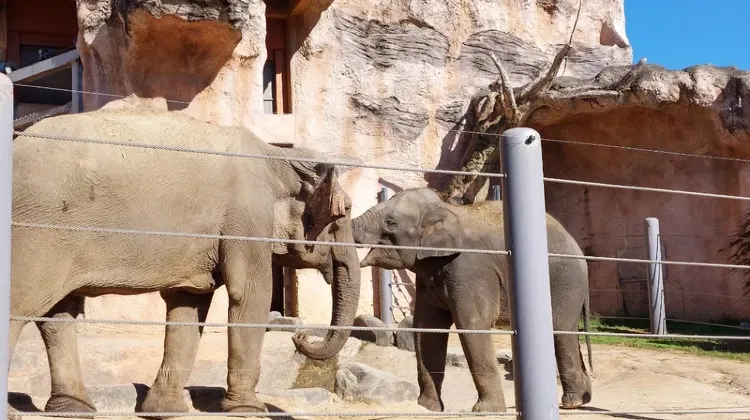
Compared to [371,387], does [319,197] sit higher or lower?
higher

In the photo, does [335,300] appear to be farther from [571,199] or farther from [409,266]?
[571,199]

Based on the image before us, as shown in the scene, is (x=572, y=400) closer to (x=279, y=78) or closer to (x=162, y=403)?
(x=162, y=403)

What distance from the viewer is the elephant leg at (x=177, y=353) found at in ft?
18.6

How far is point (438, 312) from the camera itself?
7301 millimetres

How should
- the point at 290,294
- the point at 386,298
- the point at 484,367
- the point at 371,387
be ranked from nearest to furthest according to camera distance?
the point at 484,367
the point at 371,387
the point at 386,298
the point at 290,294

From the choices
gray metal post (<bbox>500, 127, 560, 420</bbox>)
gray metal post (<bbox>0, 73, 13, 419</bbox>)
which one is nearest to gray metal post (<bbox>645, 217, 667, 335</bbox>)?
gray metal post (<bbox>500, 127, 560, 420</bbox>)

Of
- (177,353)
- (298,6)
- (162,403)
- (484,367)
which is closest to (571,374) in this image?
(484,367)

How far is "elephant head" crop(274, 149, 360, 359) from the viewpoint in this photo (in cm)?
633

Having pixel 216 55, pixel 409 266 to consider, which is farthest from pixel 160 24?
pixel 409 266

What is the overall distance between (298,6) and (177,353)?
863cm

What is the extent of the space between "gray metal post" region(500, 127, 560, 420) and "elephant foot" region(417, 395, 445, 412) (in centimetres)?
391

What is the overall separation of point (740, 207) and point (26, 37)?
1009 cm

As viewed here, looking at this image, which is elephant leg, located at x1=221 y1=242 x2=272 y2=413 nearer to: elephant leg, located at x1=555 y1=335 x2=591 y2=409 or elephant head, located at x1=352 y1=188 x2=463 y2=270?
elephant head, located at x1=352 y1=188 x2=463 y2=270

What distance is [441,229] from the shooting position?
7152mm
